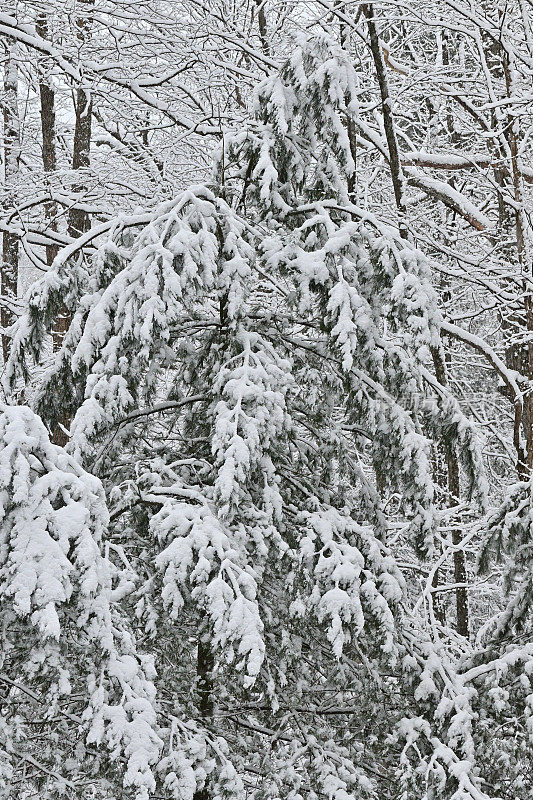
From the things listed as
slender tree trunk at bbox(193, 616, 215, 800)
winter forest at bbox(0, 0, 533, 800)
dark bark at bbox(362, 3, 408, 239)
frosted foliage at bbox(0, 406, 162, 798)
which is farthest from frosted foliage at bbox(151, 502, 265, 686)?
dark bark at bbox(362, 3, 408, 239)

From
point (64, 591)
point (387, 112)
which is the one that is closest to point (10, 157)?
point (387, 112)

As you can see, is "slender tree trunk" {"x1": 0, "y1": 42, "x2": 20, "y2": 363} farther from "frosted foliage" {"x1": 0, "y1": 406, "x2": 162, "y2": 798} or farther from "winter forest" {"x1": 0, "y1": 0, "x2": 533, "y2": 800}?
"frosted foliage" {"x1": 0, "y1": 406, "x2": 162, "y2": 798}

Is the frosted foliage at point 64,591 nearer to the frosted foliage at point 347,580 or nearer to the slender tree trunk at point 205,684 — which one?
the frosted foliage at point 347,580

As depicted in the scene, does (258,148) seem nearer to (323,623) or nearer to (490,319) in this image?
(323,623)

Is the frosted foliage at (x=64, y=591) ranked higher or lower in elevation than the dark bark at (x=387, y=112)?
lower

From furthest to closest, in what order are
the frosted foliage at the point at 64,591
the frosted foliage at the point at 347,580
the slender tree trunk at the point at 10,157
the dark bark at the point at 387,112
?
1. the slender tree trunk at the point at 10,157
2. the dark bark at the point at 387,112
3. the frosted foliage at the point at 347,580
4. the frosted foliage at the point at 64,591

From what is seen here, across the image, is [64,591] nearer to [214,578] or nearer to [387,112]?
[214,578]

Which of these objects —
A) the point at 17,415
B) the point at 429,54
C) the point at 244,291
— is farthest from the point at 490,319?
the point at 17,415

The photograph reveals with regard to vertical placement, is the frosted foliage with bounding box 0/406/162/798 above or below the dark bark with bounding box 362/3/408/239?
below

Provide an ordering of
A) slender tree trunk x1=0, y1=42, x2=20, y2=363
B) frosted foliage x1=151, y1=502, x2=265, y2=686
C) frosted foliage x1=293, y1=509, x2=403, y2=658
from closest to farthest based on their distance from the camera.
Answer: frosted foliage x1=151, y1=502, x2=265, y2=686
frosted foliage x1=293, y1=509, x2=403, y2=658
slender tree trunk x1=0, y1=42, x2=20, y2=363

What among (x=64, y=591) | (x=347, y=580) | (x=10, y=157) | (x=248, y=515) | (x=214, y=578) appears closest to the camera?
(x=64, y=591)

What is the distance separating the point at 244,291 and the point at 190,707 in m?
2.16

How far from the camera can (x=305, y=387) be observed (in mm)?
5184

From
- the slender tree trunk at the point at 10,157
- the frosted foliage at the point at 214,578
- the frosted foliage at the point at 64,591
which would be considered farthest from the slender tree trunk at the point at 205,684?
the slender tree trunk at the point at 10,157
